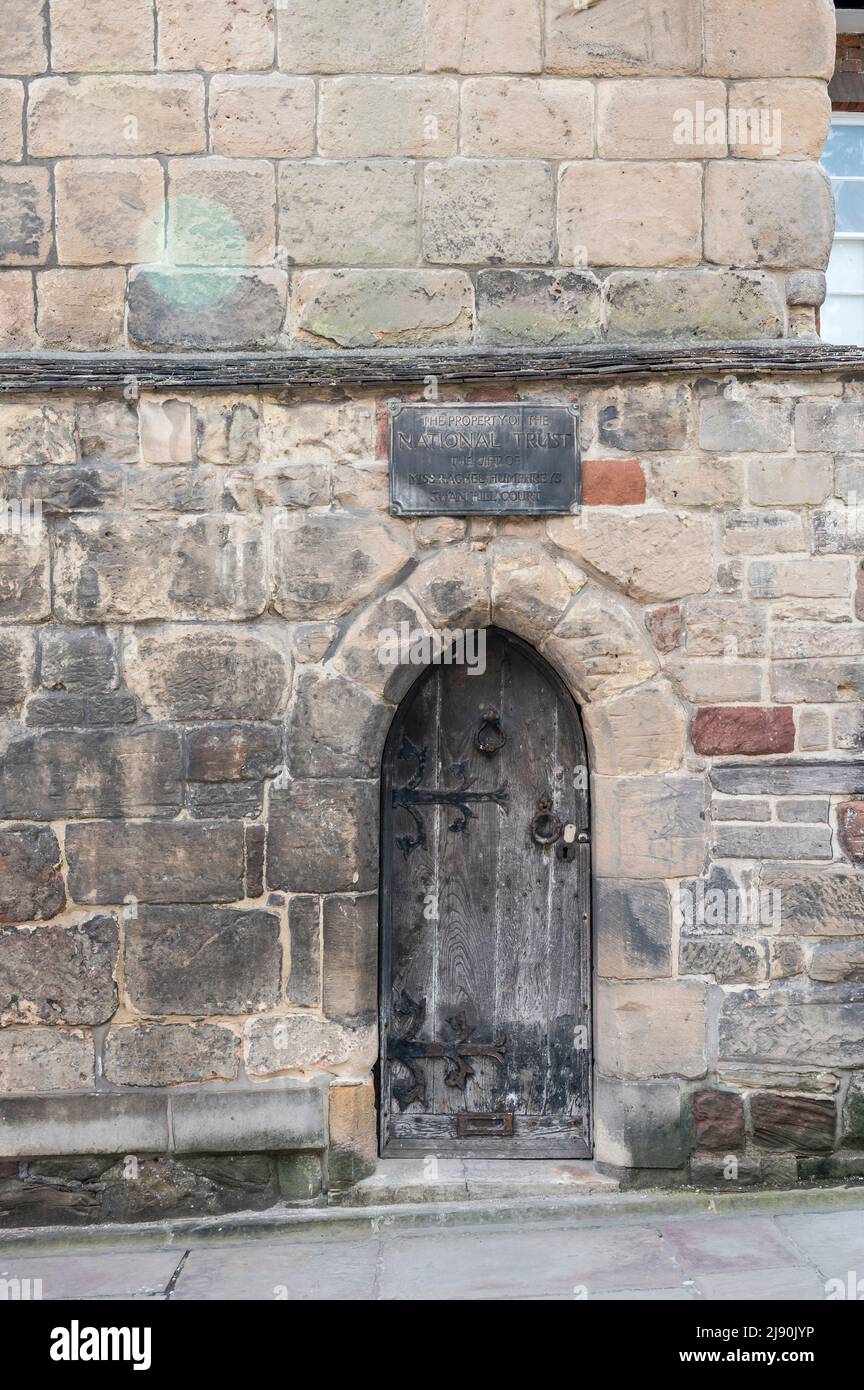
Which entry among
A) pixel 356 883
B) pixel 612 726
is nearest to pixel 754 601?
pixel 612 726

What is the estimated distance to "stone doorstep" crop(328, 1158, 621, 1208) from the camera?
12.7 feet

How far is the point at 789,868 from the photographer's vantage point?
154 inches

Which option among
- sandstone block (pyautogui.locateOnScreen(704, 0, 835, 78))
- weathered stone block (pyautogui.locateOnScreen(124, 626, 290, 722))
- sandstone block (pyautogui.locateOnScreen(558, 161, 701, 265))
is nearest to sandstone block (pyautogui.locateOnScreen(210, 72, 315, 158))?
sandstone block (pyautogui.locateOnScreen(558, 161, 701, 265))

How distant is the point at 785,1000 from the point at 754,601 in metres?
1.39

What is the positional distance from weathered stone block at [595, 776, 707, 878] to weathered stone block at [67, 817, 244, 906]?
1348 mm

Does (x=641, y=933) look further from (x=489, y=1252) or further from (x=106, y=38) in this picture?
(x=106, y=38)

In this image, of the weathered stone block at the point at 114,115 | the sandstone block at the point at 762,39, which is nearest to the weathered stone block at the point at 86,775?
the weathered stone block at the point at 114,115

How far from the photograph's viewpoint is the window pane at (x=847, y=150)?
5453mm

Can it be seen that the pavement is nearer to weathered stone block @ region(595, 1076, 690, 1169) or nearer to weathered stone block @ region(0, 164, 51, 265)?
weathered stone block @ region(595, 1076, 690, 1169)

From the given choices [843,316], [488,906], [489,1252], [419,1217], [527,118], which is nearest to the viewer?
[489,1252]

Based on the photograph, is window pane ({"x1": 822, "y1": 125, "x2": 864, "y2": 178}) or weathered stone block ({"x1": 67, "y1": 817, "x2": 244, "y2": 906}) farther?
window pane ({"x1": 822, "y1": 125, "x2": 864, "y2": 178})

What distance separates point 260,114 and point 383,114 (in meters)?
0.42

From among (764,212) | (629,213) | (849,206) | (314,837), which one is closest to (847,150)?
(849,206)

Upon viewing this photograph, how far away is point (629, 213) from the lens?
12.9 feet
